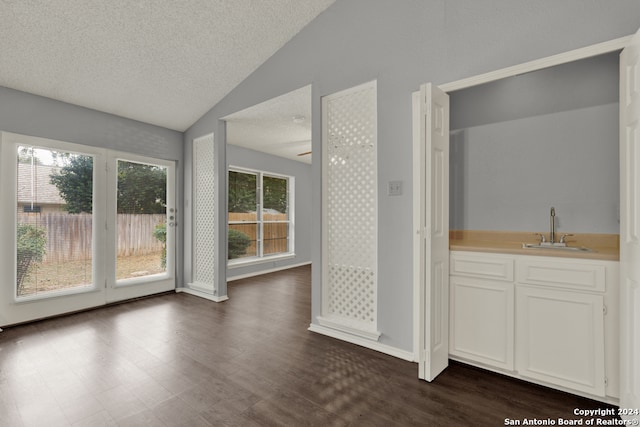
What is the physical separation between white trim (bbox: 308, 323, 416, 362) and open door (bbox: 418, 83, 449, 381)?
0.33 metres

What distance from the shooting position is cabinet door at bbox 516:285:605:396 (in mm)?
1806

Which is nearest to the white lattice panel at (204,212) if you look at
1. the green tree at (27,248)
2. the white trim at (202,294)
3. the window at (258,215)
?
the white trim at (202,294)

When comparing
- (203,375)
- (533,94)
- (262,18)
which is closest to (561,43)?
(533,94)

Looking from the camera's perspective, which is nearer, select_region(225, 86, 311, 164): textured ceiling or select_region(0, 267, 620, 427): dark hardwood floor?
select_region(0, 267, 620, 427): dark hardwood floor

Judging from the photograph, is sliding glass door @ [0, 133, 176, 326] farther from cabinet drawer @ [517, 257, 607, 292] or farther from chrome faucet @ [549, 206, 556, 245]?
chrome faucet @ [549, 206, 556, 245]

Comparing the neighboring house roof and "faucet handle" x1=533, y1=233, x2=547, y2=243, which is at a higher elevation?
the neighboring house roof

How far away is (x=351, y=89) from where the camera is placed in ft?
9.45

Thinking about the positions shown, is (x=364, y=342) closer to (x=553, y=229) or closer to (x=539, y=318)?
(x=539, y=318)

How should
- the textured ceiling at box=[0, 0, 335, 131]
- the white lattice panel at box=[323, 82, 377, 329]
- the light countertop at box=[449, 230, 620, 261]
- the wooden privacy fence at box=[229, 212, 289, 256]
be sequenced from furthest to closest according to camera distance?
the wooden privacy fence at box=[229, 212, 289, 256]
the white lattice panel at box=[323, 82, 377, 329]
the textured ceiling at box=[0, 0, 335, 131]
the light countertop at box=[449, 230, 620, 261]

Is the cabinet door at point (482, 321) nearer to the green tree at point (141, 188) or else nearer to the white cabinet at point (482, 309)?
the white cabinet at point (482, 309)

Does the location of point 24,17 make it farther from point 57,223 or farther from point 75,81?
point 57,223

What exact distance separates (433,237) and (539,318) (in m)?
0.84

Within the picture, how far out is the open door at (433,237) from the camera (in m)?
2.09

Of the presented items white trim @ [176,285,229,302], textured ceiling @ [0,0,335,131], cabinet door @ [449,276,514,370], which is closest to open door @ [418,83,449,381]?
cabinet door @ [449,276,514,370]
